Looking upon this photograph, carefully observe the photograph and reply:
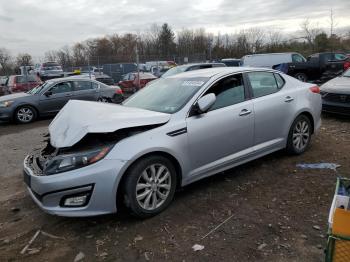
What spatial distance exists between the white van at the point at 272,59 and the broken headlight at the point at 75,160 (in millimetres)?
18293

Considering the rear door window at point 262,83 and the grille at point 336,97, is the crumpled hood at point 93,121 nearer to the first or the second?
the rear door window at point 262,83

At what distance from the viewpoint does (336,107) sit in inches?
336

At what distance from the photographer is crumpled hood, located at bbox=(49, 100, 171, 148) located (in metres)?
3.72

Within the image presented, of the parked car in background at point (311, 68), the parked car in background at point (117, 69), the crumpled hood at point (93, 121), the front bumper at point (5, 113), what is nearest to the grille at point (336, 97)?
the crumpled hood at point (93, 121)

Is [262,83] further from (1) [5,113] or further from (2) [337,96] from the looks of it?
(1) [5,113]

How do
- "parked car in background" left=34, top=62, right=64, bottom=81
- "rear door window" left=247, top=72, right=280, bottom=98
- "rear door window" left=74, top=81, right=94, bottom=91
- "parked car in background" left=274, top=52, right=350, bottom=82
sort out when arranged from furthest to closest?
"parked car in background" left=34, top=62, right=64, bottom=81 → "parked car in background" left=274, top=52, right=350, bottom=82 → "rear door window" left=74, top=81, right=94, bottom=91 → "rear door window" left=247, top=72, right=280, bottom=98

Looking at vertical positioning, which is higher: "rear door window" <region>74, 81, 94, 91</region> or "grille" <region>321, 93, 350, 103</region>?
"rear door window" <region>74, 81, 94, 91</region>

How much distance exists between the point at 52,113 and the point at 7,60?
60400 mm

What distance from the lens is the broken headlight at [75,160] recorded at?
357 cm

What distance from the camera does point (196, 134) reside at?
4.21 meters

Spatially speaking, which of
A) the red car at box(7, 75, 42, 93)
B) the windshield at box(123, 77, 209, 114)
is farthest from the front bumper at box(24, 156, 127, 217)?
the red car at box(7, 75, 42, 93)

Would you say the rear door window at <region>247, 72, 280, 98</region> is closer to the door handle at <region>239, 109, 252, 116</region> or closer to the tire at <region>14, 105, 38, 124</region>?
the door handle at <region>239, 109, 252, 116</region>

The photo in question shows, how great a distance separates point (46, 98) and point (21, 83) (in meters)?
9.23

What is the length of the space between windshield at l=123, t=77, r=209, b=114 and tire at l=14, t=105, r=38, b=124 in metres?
7.88
